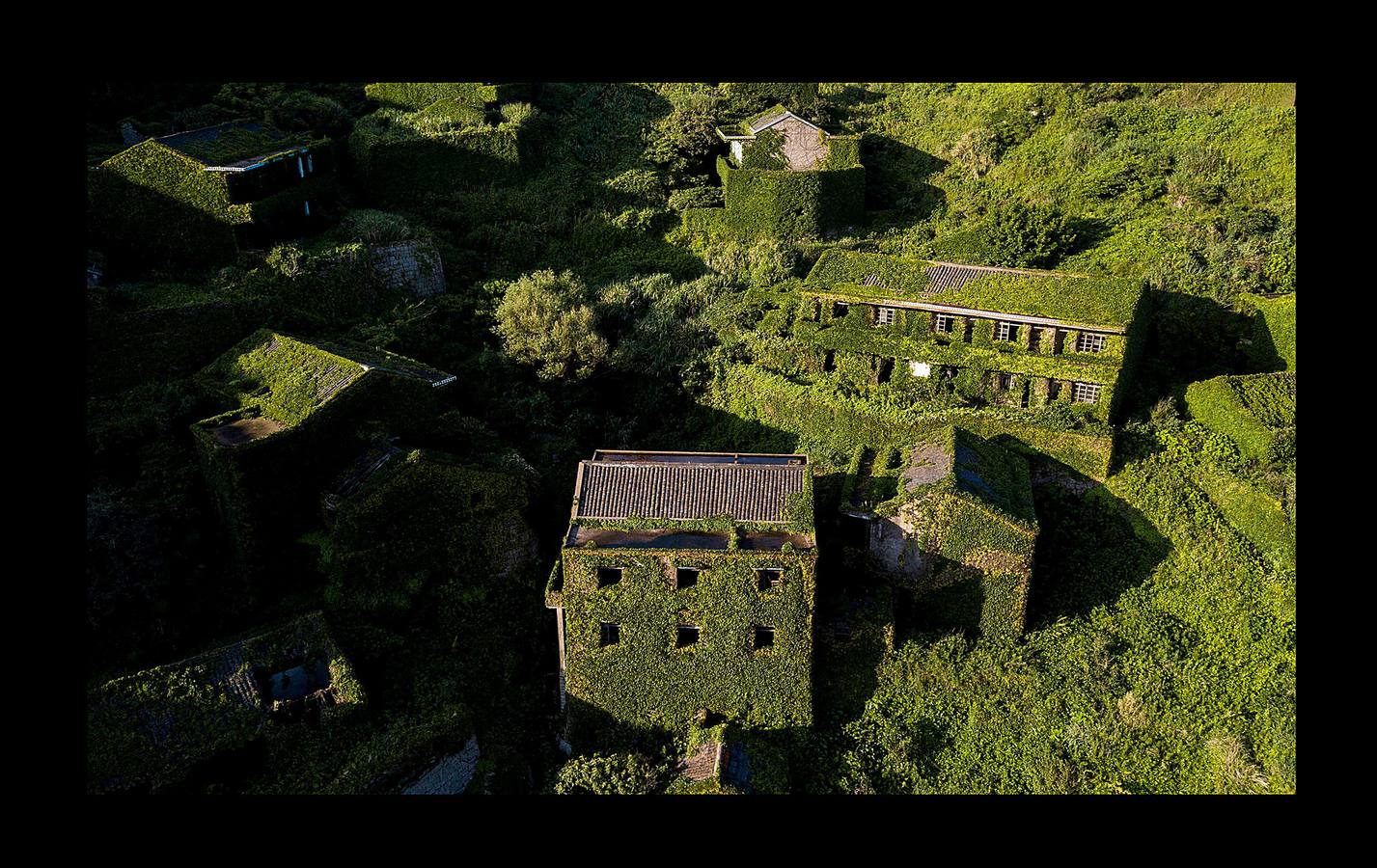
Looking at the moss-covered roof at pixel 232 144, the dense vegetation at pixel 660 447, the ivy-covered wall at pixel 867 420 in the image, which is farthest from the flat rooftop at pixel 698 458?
the moss-covered roof at pixel 232 144

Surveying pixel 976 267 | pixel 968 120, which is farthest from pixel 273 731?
pixel 968 120

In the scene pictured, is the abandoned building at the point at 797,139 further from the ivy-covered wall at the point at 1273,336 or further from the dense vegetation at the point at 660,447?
the ivy-covered wall at the point at 1273,336

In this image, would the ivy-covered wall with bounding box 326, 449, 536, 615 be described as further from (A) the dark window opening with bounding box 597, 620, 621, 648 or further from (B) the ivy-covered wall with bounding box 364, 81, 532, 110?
(B) the ivy-covered wall with bounding box 364, 81, 532, 110

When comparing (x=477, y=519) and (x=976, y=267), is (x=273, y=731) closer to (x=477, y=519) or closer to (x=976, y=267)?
(x=477, y=519)

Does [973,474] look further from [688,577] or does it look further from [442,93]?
[442,93]

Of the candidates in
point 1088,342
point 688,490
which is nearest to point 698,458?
point 688,490
